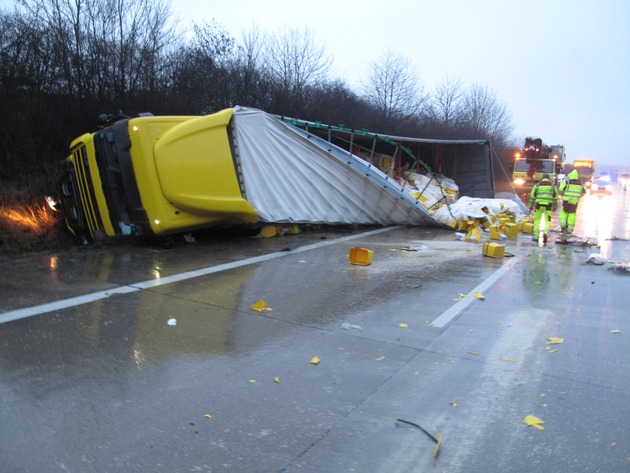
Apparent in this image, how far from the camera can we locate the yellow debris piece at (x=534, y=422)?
283 centimetres

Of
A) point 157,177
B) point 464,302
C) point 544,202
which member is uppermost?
point 157,177

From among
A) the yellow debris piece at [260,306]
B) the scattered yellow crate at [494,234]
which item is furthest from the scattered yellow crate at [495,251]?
the yellow debris piece at [260,306]

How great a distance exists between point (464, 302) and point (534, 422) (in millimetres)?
2626

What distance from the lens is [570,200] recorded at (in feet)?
36.0

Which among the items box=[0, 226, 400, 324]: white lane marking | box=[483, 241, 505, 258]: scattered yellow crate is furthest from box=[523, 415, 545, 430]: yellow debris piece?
box=[483, 241, 505, 258]: scattered yellow crate

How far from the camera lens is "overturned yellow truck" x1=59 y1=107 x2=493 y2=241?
723cm

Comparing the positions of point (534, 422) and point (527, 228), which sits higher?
point (527, 228)

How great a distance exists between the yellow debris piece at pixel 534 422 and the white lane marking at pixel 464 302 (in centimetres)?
169

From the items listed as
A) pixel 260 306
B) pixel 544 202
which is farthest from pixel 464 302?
pixel 544 202

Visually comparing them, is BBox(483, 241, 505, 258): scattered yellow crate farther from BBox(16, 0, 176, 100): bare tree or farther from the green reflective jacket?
BBox(16, 0, 176, 100): bare tree

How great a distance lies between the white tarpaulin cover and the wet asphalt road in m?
2.39

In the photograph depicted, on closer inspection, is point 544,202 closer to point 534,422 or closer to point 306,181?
point 306,181

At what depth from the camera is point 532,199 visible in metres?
10.6

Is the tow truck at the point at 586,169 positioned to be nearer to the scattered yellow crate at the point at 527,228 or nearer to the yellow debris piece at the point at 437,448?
the scattered yellow crate at the point at 527,228
